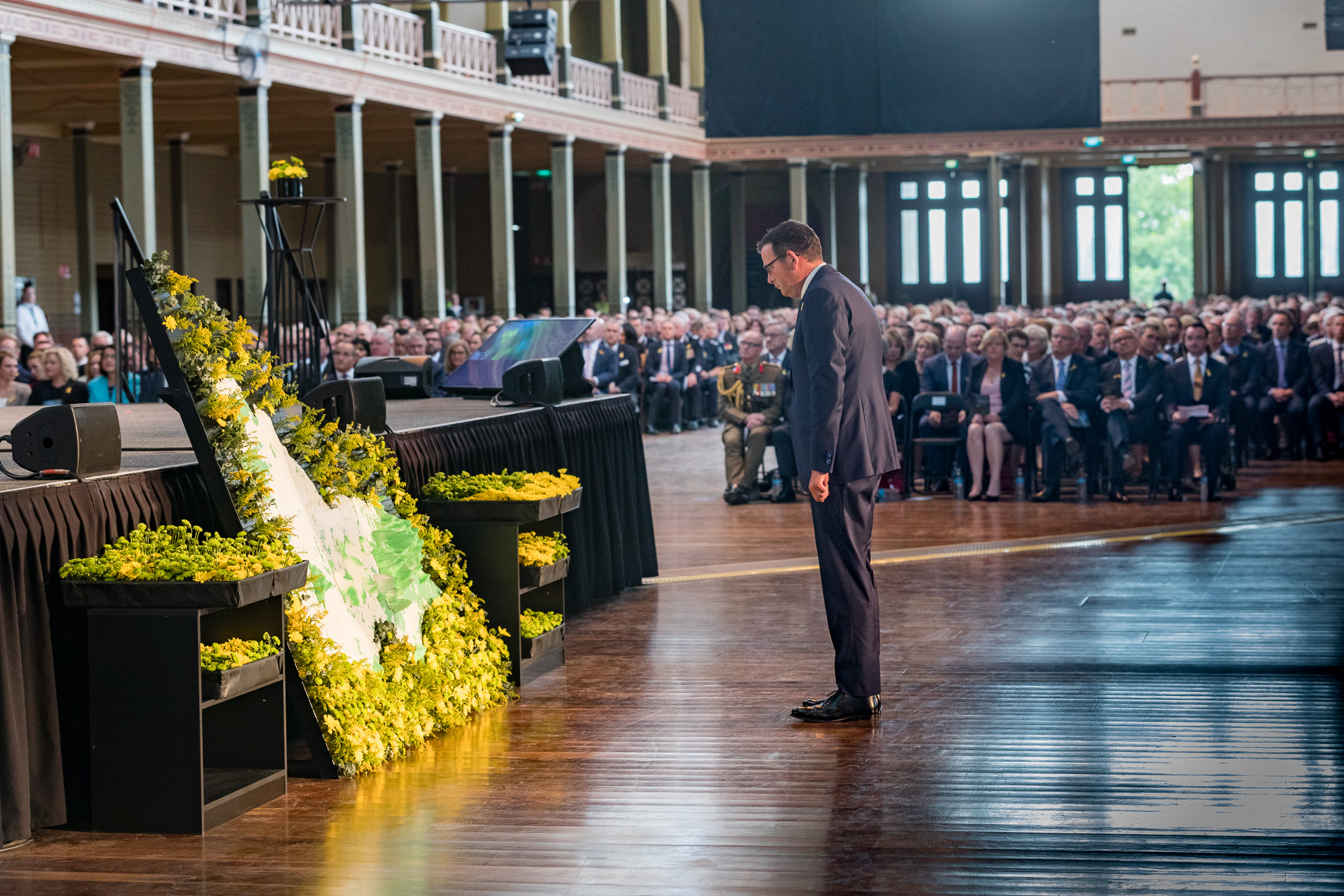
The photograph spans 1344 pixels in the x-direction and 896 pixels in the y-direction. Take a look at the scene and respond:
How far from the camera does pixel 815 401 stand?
4.82m

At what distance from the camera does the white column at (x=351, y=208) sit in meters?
19.3

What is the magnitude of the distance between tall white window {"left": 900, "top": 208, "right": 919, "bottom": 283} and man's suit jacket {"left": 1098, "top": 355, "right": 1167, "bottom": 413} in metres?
23.9

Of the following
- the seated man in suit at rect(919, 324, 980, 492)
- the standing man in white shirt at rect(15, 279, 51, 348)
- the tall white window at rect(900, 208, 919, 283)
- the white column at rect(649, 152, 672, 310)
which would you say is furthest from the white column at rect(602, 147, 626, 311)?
the seated man in suit at rect(919, 324, 980, 492)

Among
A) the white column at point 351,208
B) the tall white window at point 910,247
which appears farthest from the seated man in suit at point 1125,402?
the tall white window at point 910,247

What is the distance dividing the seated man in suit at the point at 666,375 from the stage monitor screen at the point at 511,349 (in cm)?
898

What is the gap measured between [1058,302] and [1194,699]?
30.6m

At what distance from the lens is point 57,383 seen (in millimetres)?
11266

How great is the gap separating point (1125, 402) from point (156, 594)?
27.5 ft

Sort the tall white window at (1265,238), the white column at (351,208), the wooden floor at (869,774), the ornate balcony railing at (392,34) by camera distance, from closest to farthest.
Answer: the wooden floor at (869,774)
the white column at (351,208)
the ornate balcony railing at (392,34)
the tall white window at (1265,238)

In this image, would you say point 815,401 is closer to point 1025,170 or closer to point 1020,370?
point 1020,370

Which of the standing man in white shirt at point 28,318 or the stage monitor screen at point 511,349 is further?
the standing man in white shirt at point 28,318

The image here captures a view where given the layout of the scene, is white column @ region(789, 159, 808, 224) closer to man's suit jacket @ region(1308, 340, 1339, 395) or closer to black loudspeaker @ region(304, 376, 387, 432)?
man's suit jacket @ region(1308, 340, 1339, 395)

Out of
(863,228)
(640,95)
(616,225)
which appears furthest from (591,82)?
(863,228)

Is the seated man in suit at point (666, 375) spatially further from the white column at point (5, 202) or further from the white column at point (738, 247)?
the white column at point (738, 247)
